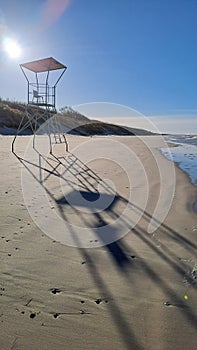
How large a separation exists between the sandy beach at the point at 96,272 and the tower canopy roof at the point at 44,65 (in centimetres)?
806

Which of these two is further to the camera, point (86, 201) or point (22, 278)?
point (86, 201)

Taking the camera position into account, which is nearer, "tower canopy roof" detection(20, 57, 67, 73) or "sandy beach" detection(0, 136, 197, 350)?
"sandy beach" detection(0, 136, 197, 350)

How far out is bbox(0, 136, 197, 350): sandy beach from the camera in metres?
2.13

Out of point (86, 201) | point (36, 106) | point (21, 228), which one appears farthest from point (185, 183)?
point (36, 106)

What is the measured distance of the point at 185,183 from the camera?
8203 millimetres

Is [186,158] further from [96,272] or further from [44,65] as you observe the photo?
[96,272]

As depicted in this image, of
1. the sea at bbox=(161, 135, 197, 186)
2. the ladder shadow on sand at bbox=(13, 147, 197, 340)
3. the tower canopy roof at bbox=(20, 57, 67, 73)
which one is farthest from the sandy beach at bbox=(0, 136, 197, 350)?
the tower canopy roof at bbox=(20, 57, 67, 73)

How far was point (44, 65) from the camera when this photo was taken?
42.6ft

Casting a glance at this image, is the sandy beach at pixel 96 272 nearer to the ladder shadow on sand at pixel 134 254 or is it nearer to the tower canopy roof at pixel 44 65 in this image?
the ladder shadow on sand at pixel 134 254

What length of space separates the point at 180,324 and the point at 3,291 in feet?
5.07

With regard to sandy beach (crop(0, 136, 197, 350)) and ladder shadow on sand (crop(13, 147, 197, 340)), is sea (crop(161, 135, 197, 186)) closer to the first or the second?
ladder shadow on sand (crop(13, 147, 197, 340))

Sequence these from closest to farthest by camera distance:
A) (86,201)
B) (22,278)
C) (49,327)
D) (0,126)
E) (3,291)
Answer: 1. (49,327)
2. (3,291)
3. (22,278)
4. (86,201)
5. (0,126)

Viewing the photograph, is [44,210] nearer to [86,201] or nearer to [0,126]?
[86,201]

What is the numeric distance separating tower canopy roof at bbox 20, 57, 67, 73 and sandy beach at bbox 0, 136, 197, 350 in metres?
8.06
